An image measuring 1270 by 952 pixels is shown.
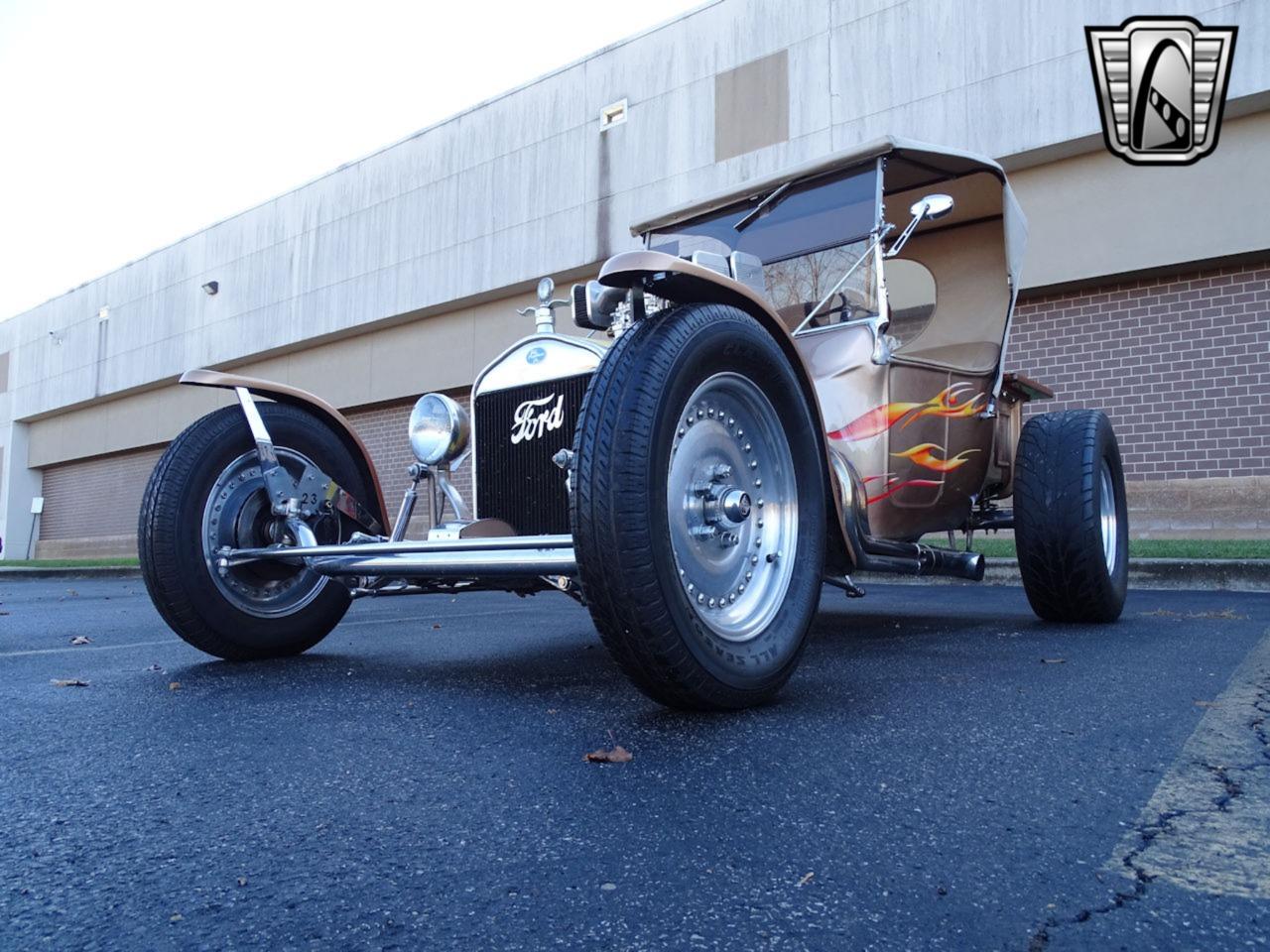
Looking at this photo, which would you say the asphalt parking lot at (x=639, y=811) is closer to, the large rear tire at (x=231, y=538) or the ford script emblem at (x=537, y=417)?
the large rear tire at (x=231, y=538)

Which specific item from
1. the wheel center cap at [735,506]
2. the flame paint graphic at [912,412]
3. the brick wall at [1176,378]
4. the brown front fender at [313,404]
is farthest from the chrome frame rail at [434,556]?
the brick wall at [1176,378]

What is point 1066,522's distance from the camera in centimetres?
392

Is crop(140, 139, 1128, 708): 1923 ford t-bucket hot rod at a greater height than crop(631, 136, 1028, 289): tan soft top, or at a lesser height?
lesser

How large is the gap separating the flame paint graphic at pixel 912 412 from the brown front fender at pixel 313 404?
1.88m

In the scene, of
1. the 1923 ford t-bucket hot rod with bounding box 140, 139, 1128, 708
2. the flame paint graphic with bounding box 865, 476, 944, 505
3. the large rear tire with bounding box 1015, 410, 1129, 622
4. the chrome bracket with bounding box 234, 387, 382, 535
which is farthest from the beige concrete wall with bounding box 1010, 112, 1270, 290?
the chrome bracket with bounding box 234, 387, 382, 535

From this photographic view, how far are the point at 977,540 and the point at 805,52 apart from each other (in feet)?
22.6

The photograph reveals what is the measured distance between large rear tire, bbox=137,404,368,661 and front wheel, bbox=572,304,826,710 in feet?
5.93

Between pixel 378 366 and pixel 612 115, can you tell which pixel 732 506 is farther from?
pixel 378 366

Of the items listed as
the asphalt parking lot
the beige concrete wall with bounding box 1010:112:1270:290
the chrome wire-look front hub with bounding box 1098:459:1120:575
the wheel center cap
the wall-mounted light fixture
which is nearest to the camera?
the asphalt parking lot

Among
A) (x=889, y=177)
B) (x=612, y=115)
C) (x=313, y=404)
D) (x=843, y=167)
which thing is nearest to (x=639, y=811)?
(x=313, y=404)

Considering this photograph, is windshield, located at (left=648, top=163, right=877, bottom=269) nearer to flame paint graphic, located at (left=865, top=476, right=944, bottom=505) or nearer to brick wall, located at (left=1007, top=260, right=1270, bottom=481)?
flame paint graphic, located at (left=865, top=476, right=944, bottom=505)

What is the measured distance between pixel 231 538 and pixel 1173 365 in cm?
979

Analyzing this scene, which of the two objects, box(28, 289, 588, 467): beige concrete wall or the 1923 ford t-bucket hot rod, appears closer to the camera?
the 1923 ford t-bucket hot rod

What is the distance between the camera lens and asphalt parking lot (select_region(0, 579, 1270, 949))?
109cm
